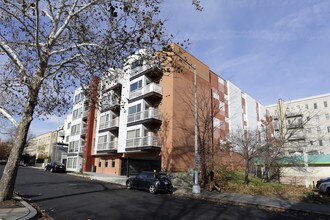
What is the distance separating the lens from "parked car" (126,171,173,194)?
18438mm

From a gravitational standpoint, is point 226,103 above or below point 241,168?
above

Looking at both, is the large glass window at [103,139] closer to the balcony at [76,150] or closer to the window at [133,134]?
the window at [133,134]

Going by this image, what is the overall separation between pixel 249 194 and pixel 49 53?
1510 cm

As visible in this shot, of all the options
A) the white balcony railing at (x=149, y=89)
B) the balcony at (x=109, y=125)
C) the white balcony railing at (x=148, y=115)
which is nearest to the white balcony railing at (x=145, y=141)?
the white balcony railing at (x=148, y=115)

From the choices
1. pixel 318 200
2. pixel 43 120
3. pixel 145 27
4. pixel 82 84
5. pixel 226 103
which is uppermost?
pixel 226 103

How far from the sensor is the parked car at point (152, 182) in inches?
726

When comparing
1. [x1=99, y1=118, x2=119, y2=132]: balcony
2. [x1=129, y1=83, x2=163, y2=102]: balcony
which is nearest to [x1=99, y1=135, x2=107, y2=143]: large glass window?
[x1=99, y1=118, x2=119, y2=132]: balcony

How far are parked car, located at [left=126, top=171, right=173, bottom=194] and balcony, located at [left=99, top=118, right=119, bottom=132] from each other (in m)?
18.2

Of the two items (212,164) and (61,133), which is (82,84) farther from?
(61,133)

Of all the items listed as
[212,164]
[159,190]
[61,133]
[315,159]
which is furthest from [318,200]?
[61,133]

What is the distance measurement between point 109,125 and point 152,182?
2165 centimetres

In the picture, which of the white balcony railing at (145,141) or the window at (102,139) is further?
the window at (102,139)

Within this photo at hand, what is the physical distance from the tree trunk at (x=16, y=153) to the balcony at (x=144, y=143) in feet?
63.2

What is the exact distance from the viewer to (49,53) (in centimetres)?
1184
